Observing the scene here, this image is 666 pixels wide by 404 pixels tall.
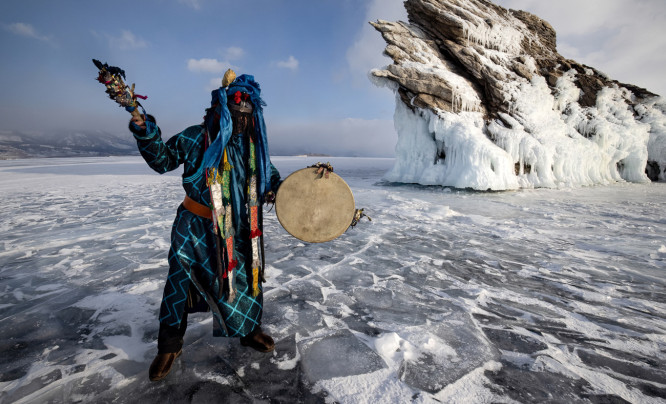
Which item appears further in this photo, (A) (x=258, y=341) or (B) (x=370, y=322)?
(B) (x=370, y=322)

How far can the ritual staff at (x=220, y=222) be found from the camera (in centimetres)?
185

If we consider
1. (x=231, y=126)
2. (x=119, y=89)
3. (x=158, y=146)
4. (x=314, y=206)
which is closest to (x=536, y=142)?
(x=314, y=206)

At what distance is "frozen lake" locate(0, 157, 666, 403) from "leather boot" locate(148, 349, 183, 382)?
0.05 metres

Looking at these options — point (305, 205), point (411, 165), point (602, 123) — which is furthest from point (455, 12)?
point (305, 205)

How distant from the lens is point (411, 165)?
1476cm

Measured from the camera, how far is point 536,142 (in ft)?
42.2

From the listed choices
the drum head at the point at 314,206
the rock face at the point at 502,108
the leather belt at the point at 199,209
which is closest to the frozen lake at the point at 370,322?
the drum head at the point at 314,206

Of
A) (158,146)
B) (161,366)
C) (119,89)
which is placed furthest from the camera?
(161,366)

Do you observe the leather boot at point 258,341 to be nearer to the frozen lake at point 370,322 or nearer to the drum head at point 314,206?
the frozen lake at point 370,322

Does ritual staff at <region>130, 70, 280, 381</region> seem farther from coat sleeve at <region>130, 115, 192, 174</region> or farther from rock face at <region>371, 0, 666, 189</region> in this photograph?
rock face at <region>371, 0, 666, 189</region>

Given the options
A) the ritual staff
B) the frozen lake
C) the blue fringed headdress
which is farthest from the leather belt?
the frozen lake

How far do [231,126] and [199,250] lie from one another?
864 millimetres

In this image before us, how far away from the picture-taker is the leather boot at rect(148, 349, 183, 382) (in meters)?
1.80

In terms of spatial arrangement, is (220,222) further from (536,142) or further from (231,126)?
(536,142)
